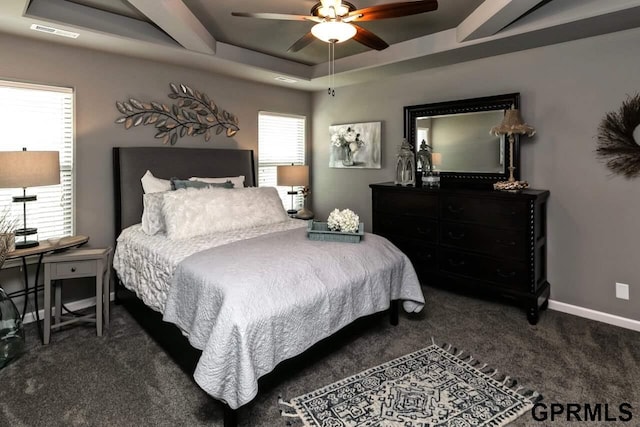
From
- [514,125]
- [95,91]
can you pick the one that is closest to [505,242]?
[514,125]

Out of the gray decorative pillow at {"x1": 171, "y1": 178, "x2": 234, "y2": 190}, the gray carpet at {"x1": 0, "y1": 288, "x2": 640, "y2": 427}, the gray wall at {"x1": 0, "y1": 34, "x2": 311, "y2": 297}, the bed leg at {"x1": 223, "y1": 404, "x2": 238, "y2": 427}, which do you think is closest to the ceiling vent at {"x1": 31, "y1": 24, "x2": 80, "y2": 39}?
the gray wall at {"x1": 0, "y1": 34, "x2": 311, "y2": 297}

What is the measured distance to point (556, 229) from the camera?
3.40 m

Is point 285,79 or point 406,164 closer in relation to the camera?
point 406,164

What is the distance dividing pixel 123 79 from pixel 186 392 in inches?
115

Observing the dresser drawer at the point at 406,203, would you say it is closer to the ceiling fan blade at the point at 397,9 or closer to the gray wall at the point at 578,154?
the gray wall at the point at 578,154

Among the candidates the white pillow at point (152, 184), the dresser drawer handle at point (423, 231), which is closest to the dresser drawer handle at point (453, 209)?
the dresser drawer handle at point (423, 231)

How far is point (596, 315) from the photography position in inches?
126

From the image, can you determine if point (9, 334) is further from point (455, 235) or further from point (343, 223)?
point (455, 235)

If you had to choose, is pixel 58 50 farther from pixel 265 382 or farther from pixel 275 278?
pixel 265 382

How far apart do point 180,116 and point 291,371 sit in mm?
2943

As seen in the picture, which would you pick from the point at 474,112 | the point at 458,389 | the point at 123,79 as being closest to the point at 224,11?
the point at 123,79

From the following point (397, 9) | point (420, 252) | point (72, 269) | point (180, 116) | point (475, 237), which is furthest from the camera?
point (180, 116)

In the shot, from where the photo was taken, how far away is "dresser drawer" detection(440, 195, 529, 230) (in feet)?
10.2

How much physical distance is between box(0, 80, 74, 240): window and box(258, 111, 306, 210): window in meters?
2.17
